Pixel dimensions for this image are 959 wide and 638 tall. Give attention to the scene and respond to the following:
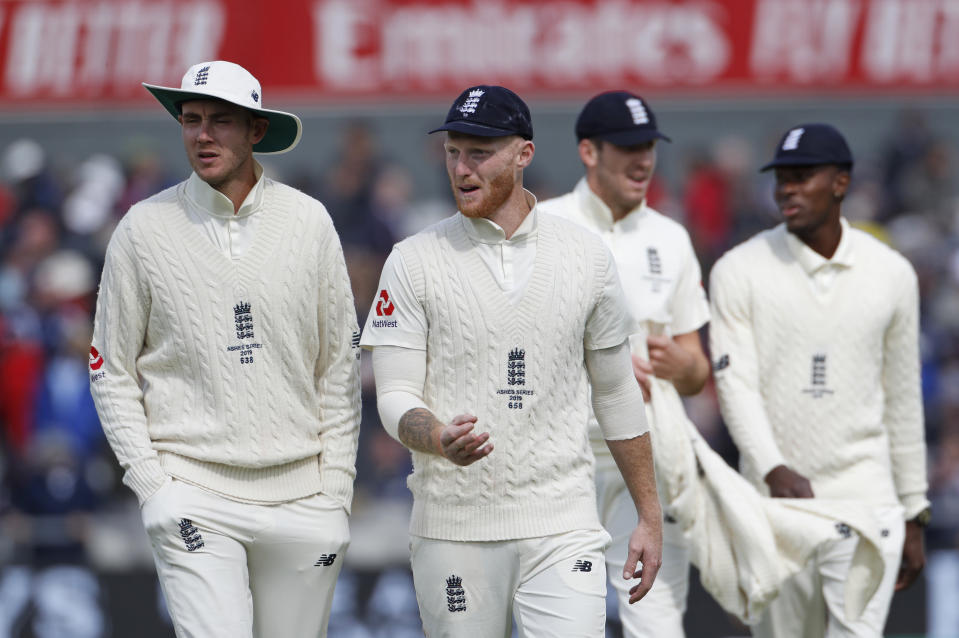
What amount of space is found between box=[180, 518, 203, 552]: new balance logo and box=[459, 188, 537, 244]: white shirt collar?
1.26 metres

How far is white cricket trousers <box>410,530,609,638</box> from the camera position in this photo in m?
4.52

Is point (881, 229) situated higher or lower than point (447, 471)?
higher

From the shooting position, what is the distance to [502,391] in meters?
4.57

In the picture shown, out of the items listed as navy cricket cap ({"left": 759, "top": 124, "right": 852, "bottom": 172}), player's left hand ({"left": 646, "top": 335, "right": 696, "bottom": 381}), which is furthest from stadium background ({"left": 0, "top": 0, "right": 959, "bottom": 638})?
navy cricket cap ({"left": 759, "top": 124, "right": 852, "bottom": 172})

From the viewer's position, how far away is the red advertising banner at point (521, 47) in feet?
37.6

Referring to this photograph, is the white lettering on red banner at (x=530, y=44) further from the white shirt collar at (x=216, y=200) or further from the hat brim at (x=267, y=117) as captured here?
the white shirt collar at (x=216, y=200)

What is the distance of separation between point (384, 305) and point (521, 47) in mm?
7306

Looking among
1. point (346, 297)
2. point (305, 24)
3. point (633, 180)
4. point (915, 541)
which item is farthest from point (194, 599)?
point (305, 24)

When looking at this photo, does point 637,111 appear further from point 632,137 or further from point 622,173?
point 622,173

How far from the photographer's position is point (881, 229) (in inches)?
493

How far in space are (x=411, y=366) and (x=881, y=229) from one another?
8779 millimetres

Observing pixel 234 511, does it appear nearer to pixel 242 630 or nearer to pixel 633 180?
pixel 242 630

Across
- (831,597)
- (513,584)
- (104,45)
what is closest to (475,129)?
(513,584)

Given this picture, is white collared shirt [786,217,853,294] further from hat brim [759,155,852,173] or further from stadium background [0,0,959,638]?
Answer: stadium background [0,0,959,638]
